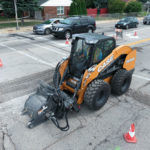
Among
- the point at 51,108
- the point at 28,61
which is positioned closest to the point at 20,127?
the point at 51,108

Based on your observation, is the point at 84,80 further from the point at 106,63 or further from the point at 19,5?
the point at 19,5

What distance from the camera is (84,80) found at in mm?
4906

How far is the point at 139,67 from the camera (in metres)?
9.19

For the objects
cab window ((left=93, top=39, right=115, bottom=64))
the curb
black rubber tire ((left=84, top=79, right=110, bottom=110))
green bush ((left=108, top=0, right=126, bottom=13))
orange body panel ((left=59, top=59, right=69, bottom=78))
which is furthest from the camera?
green bush ((left=108, top=0, right=126, bottom=13))

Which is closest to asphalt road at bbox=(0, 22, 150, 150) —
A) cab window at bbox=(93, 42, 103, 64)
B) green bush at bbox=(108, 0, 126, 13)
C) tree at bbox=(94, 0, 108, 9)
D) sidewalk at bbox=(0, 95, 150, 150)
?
sidewalk at bbox=(0, 95, 150, 150)

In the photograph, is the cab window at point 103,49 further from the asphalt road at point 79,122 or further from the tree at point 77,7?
the tree at point 77,7

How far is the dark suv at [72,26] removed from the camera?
50.3ft

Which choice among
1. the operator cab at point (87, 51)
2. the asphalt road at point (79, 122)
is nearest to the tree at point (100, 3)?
the asphalt road at point (79, 122)

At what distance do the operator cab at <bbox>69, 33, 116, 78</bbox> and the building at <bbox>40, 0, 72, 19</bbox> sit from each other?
2717 cm

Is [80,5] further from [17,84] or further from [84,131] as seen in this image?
[84,131]

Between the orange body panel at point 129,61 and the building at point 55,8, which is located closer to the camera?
the orange body panel at point 129,61

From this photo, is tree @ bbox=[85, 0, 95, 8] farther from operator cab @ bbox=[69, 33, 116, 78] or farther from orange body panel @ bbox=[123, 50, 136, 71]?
operator cab @ bbox=[69, 33, 116, 78]

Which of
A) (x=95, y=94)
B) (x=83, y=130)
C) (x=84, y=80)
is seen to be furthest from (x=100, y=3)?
(x=83, y=130)

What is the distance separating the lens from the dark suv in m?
15.3
